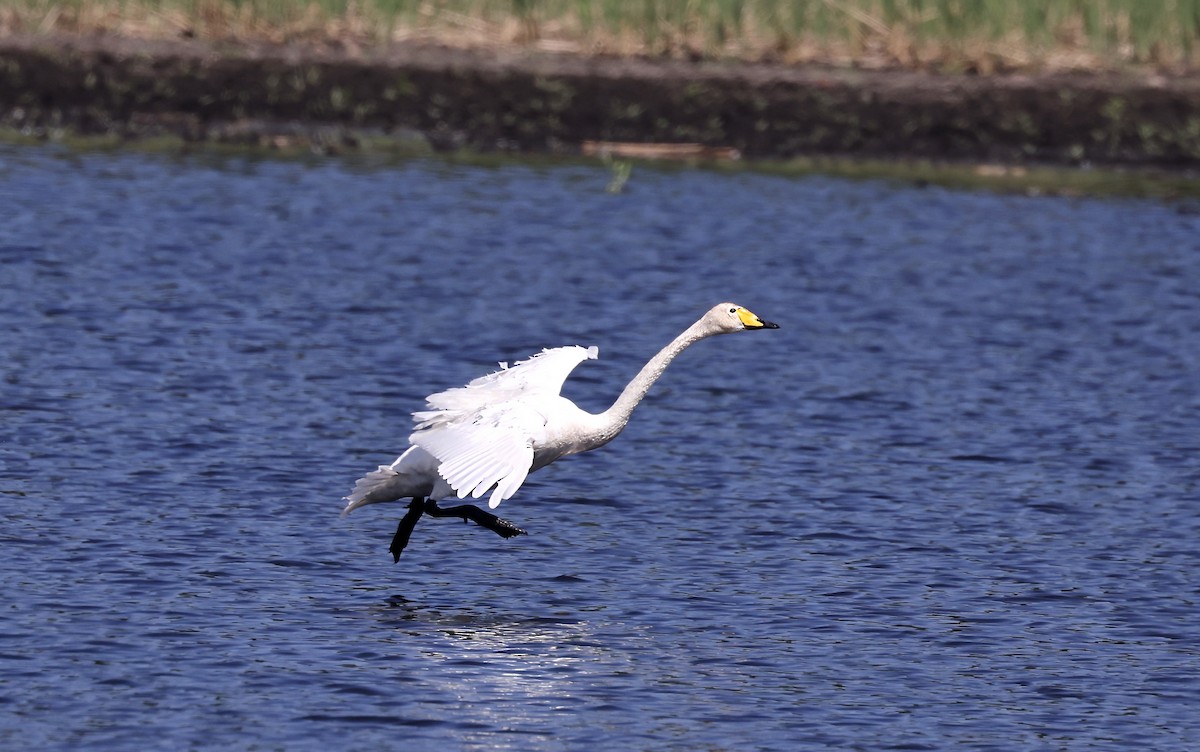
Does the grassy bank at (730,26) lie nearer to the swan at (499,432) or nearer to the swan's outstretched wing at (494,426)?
the swan at (499,432)

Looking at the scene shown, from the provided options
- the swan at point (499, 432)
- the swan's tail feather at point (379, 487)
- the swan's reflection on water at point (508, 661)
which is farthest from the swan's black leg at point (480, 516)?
the swan's reflection on water at point (508, 661)

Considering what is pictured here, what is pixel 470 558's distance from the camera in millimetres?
11938

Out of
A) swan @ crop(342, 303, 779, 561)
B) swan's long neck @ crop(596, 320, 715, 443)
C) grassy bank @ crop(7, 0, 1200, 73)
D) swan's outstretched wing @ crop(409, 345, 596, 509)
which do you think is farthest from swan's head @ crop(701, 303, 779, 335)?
grassy bank @ crop(7, 0, 1200, 73)

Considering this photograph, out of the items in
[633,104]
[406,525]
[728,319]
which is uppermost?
[633,104]

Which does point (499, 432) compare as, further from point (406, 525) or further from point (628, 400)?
point (406, 525)

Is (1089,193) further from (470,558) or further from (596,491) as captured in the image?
(470,558)

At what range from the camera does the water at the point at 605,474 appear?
937cm

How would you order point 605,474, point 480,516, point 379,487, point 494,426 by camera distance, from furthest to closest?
point 605,474, point 480,516, point 379,487, point 494,426

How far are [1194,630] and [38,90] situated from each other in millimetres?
20232

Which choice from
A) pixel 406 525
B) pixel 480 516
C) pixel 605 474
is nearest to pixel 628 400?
pixel 480 516

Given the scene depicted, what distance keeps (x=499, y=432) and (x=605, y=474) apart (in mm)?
4183

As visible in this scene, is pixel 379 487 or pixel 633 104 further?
pixel 633 104

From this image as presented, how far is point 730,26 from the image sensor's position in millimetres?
28719

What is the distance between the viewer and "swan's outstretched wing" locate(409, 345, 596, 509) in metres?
9.71
